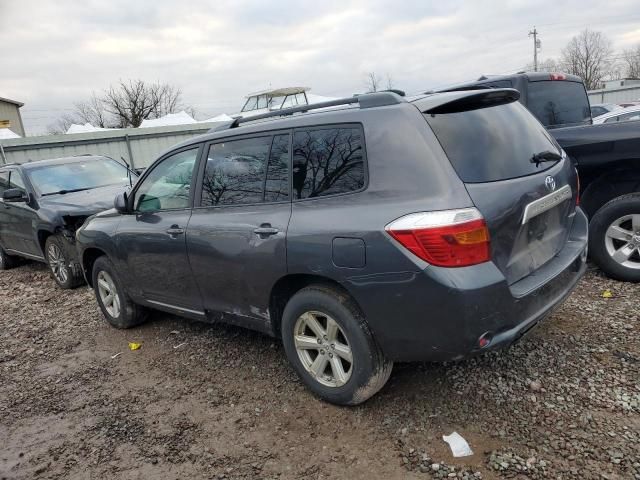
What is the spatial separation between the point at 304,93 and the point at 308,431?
2048cm

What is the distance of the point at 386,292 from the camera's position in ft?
8.50

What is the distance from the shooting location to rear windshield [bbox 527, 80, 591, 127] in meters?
5.03

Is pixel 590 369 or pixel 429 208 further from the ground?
pixel 429 208

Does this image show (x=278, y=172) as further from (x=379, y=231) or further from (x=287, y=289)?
(x=379, y=231)

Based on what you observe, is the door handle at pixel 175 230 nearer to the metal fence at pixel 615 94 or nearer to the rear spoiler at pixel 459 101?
the rear spoiler at pixel 459 101

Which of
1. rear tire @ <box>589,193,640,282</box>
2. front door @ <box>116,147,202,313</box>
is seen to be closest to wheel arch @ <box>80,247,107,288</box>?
front door @ <box>116,147,202,313</box>

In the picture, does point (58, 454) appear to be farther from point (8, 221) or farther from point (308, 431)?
point (8, 221)

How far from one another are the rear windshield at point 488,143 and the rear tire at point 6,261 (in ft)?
27.8

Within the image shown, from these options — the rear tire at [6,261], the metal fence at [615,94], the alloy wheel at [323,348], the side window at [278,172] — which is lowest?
the rear tire at [6,261]

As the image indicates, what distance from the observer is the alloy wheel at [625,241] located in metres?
4.40

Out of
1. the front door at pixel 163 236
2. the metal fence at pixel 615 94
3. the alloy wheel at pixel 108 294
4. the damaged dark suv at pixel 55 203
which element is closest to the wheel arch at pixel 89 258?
the alloy wheel at pixel 108 294

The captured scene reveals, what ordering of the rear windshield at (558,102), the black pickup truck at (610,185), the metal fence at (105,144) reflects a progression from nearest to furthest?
the black pickup truck at (610,185) < the rear windshield at (558,102) < the metal fence at (105,144)

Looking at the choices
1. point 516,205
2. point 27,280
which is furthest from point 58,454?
point 27,280

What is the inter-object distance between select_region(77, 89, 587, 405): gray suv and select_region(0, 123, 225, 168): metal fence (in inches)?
473
